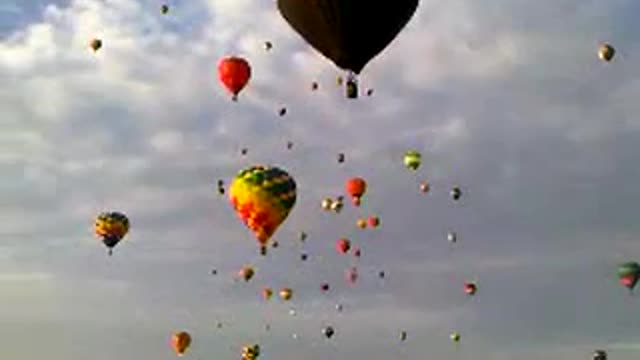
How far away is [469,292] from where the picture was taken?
9988 centimetres

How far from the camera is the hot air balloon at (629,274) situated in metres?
85.3

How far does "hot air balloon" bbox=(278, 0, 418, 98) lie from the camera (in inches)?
1868

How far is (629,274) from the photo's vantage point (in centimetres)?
8612

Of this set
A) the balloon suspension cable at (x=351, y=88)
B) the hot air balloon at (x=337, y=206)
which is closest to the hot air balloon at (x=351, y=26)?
the balloon suspension cable at (x=351, y=88)

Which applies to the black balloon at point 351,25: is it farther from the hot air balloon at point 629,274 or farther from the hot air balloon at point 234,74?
the hot air balloon at point 629,274

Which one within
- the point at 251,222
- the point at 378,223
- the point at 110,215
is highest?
the point at 378,223

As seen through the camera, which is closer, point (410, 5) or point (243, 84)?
point (410, 5)

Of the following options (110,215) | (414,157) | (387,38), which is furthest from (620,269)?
(387,38)

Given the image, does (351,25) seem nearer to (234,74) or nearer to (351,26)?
(351,26)

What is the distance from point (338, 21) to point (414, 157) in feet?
123

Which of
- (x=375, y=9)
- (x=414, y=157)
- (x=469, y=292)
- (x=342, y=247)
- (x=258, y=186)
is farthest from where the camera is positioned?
(x=469, y=292)

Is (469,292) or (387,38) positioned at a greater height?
(469,292)

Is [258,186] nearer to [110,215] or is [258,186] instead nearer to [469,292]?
[110,215]

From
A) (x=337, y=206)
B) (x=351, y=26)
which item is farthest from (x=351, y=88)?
(x=337, y=206)
